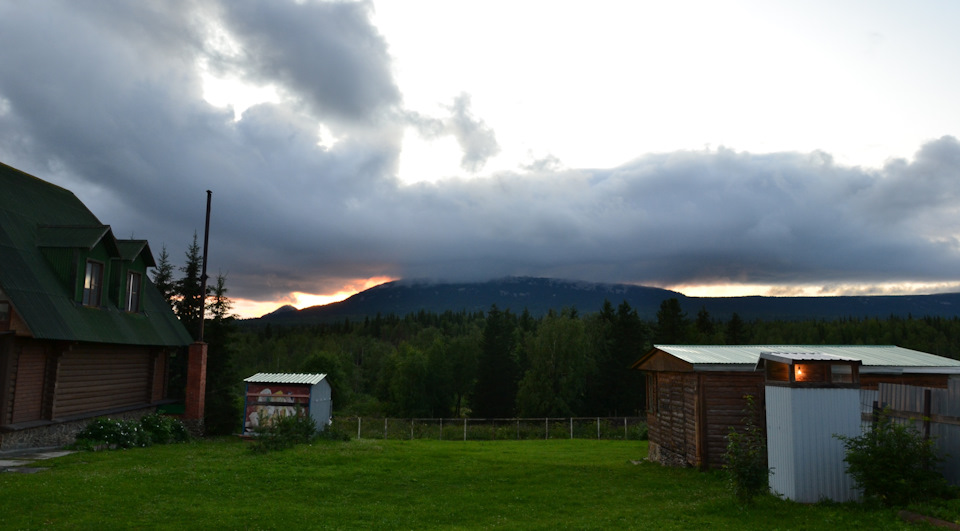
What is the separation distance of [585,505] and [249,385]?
18561mm

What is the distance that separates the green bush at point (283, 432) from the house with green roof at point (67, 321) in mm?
7223

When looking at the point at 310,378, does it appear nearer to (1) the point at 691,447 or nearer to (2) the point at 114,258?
(2) the point at 114,258

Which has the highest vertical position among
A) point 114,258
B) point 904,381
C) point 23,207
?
point 23,207

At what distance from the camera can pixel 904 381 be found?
817 inches

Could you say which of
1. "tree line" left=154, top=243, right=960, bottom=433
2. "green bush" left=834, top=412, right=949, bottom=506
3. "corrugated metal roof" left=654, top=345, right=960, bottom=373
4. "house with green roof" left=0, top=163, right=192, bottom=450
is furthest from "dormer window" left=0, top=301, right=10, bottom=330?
"green bush" left=834, top=412, right=949, bottom=506

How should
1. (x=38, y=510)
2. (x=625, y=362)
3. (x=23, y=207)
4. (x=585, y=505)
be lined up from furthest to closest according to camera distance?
(x=625, y=362), (x=23, y=207), (x=585, y=505), (x=38, y=510)

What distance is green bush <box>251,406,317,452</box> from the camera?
2198 centimetres

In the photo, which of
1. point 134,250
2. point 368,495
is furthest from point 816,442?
point 134,250

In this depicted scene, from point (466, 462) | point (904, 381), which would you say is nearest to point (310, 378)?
point (466, 462)

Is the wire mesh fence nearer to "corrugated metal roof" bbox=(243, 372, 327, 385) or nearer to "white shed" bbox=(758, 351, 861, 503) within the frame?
"corrugated metal roof" bbox=(243, 372, 327, 385)

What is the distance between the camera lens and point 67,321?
2209cm

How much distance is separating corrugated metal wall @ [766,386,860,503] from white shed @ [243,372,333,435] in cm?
1987

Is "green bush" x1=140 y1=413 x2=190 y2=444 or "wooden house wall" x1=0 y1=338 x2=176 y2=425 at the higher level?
"wooden house wall" x1=0 y1=338 x2=176 y2=425

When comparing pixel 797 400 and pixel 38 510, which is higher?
pixel 797 400
